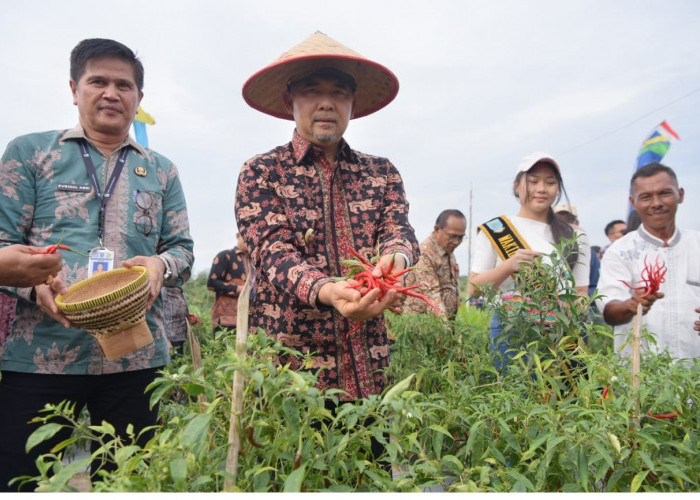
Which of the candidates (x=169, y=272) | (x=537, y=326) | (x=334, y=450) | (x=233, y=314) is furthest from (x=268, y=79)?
(x=233, y=314)

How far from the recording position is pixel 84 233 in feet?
6.54

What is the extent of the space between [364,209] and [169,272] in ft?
2.49

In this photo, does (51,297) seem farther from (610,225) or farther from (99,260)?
(610,225)

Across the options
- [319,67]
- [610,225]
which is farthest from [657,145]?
[319,67]

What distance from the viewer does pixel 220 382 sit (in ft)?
3.68

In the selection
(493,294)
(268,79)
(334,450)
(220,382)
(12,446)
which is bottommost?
(12,446)

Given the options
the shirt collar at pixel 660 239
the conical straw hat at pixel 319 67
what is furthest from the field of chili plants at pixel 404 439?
the shirt collar at pixel 660 239

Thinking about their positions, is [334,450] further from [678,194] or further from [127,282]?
[678,194]

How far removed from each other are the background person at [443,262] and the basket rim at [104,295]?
299 centimetres

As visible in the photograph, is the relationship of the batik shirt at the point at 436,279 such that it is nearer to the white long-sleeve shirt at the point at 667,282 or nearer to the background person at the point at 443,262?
the background person at the point at 443,262

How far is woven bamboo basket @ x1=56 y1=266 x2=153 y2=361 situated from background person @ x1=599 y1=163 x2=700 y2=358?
2.17 m

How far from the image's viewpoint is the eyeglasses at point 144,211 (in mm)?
2109

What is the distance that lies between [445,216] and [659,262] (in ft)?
7.79

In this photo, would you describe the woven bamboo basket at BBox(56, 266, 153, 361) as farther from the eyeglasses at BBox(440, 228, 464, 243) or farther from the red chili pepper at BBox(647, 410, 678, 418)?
the eyeglasses at BBox(440, 228, 464, 243)
